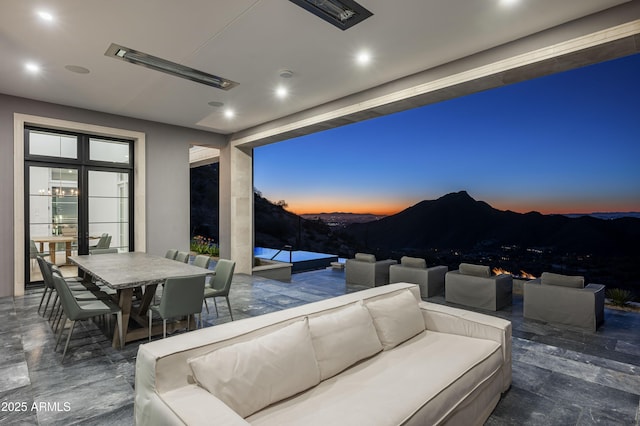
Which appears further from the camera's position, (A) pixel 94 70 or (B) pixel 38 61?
(A) pixel 94 70

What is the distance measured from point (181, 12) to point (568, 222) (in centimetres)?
894

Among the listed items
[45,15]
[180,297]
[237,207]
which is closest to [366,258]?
[237,207]

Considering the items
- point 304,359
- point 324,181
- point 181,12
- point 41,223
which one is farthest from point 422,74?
point 324,181

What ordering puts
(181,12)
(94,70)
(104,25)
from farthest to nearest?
(94,70) < (104,25) < (181,12)

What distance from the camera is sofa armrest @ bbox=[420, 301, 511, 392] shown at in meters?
2.40

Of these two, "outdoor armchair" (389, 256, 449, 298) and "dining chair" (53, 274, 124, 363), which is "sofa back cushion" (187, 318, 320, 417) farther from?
"outdoor armchair" (389, 256, 449, 298)

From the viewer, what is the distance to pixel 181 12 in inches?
124

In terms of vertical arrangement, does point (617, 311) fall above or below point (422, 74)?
below

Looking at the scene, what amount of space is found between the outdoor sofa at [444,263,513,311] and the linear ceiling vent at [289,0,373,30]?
12.8ft

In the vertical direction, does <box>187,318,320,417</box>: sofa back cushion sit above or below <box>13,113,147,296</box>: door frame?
below

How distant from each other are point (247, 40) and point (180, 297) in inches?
113

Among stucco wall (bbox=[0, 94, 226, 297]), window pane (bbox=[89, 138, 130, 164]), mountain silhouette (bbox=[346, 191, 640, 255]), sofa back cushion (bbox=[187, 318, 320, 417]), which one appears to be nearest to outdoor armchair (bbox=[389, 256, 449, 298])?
sofa back cushion (bbox=[187, 318, 320, 417])

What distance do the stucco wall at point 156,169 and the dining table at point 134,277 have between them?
2.35 m

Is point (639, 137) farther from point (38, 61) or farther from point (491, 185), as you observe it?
point (38, 61)
